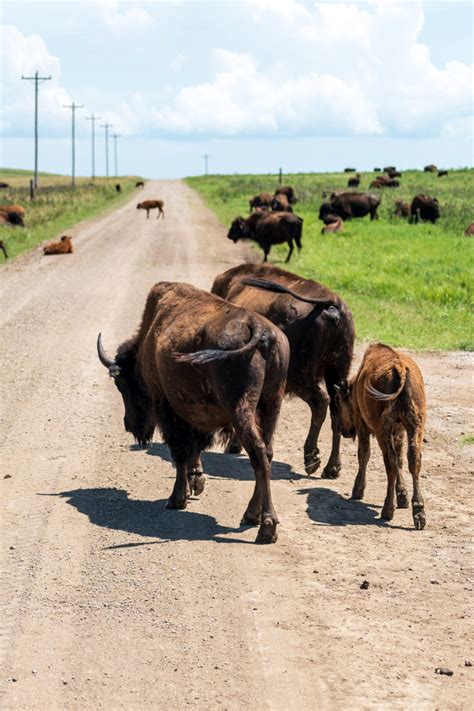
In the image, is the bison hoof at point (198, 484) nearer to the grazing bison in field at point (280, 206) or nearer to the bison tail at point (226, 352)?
the bison tail at point (226, 352)

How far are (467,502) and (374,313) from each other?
Result: 1040cm

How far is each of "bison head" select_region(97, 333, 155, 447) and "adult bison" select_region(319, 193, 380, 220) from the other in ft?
106

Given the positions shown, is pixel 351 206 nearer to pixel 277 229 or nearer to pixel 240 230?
pixel 240 230

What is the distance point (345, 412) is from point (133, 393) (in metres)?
1.81

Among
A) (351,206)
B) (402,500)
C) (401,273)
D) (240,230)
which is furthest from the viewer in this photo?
(351,206)

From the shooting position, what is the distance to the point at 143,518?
26.3 feet

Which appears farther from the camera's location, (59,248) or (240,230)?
(59,248)

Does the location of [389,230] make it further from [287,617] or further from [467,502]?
[287,617]

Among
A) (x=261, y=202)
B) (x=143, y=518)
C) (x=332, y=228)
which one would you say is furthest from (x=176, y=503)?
(x=261, y=202)

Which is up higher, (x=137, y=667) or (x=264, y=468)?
(x=264, y=468)

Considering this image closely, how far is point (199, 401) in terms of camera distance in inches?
312

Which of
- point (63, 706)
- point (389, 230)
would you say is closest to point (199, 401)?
point (63, 706)

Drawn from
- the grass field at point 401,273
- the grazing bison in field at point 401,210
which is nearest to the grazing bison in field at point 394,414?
the grass field at point 401,273

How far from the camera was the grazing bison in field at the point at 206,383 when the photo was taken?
7.47 m
